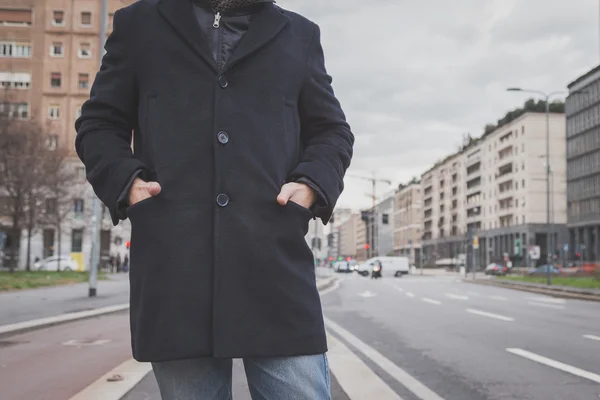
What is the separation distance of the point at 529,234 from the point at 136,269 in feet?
301

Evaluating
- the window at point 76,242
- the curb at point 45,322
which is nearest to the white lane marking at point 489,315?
the curb at point 45,322

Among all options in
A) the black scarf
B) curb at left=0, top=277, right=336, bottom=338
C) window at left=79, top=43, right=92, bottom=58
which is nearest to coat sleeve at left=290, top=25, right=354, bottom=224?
the black scarf

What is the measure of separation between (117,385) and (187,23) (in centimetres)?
482

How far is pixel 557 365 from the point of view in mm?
7965

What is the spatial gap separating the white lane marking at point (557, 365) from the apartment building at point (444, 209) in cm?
10729

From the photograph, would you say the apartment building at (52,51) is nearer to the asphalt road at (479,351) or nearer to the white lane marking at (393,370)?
the asphalt road at (479,351)

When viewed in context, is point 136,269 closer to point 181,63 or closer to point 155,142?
point 155,142

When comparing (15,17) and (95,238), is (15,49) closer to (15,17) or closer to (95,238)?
(15,17)

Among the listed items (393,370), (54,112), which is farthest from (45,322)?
(54,112)

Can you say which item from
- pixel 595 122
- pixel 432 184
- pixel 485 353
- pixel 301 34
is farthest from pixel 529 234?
pixel 301 34

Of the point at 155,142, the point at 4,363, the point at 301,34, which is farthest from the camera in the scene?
the point at 4,363

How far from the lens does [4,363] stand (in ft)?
25.7

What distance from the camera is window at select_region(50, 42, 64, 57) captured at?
58.2 m

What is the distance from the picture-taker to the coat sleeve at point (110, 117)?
195 cm
